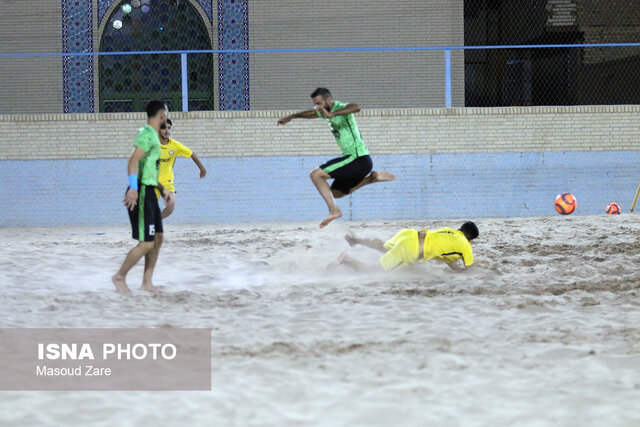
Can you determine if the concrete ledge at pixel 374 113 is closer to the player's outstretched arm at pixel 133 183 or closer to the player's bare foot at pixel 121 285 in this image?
the player's bare foot at pixel 121 285

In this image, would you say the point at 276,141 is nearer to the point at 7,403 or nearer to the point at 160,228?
the point at 160,228

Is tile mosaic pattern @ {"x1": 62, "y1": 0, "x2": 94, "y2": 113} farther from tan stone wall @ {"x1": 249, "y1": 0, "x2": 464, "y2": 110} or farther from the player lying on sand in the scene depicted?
the player lying on sand

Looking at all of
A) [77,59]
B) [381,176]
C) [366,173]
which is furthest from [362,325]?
[77,59]

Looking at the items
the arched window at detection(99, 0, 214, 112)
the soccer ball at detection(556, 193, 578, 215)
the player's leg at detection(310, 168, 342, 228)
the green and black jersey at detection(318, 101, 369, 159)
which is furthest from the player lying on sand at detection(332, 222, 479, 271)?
the arched window at detection(99, 0, 214, 112)

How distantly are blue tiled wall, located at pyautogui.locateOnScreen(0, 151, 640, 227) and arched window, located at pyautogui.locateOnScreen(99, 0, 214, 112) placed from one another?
311 centimetres

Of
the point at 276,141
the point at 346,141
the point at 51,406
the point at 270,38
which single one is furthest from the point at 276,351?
the point at 270,38

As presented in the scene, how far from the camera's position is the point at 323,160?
16500mm

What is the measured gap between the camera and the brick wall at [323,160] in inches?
645

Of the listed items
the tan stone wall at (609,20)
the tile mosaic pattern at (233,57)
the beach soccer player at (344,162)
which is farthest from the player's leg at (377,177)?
the tan stone wall at (609,20)

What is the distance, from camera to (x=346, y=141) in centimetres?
916

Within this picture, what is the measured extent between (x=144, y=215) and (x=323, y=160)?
9266 mm

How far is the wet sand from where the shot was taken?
386 cm

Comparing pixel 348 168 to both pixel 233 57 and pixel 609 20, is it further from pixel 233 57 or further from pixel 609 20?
pixel 609 20

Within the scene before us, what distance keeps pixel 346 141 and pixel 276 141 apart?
293 inches
